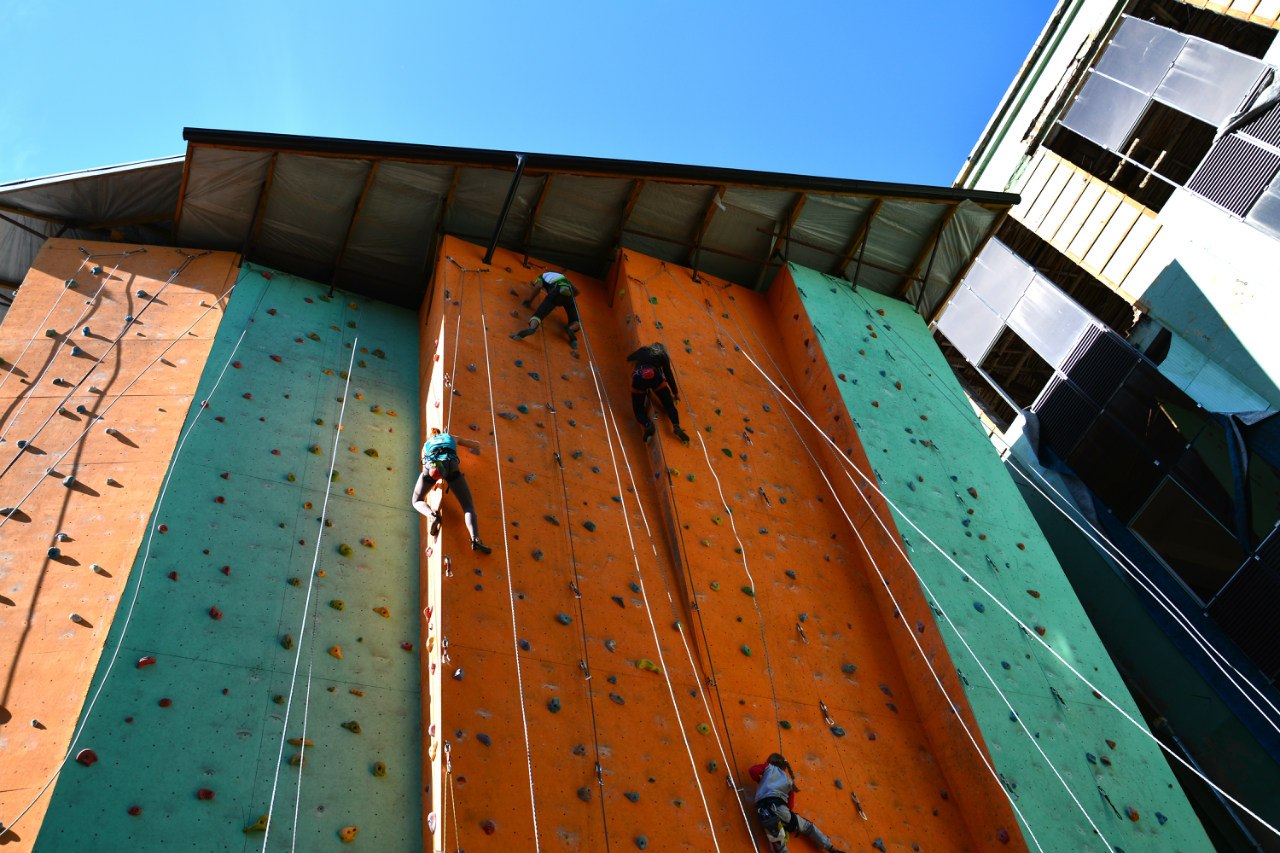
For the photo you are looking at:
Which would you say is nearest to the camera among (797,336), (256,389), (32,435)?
(32,435)

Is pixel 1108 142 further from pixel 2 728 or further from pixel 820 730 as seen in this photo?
pixel 2 728

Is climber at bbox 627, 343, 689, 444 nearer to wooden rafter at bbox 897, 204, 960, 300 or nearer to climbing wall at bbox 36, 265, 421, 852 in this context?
climbing wall at bbox 36, 265, 421, 852

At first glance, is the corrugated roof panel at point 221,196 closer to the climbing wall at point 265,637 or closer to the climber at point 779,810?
the climbing wall at point 265,637

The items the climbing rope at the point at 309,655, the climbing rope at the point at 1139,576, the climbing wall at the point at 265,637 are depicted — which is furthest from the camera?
the climbing rope at the point at 1139,576

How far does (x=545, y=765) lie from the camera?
6.17 metres

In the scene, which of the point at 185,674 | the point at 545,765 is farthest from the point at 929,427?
the point at 185,674

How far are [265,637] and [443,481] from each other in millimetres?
1646

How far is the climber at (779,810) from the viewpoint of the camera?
6.40 meters

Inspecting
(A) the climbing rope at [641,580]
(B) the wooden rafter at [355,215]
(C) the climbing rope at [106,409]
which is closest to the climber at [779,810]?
(A) the climbing rope at [641,580]

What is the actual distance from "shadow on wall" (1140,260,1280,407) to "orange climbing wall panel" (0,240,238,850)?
1109cm

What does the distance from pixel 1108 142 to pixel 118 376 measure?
43.7ft

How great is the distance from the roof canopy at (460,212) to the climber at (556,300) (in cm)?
83

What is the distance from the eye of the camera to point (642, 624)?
739 centimetres

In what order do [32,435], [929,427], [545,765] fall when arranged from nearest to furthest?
1. [545,765]
2. [32,435]
3. [929,427]
